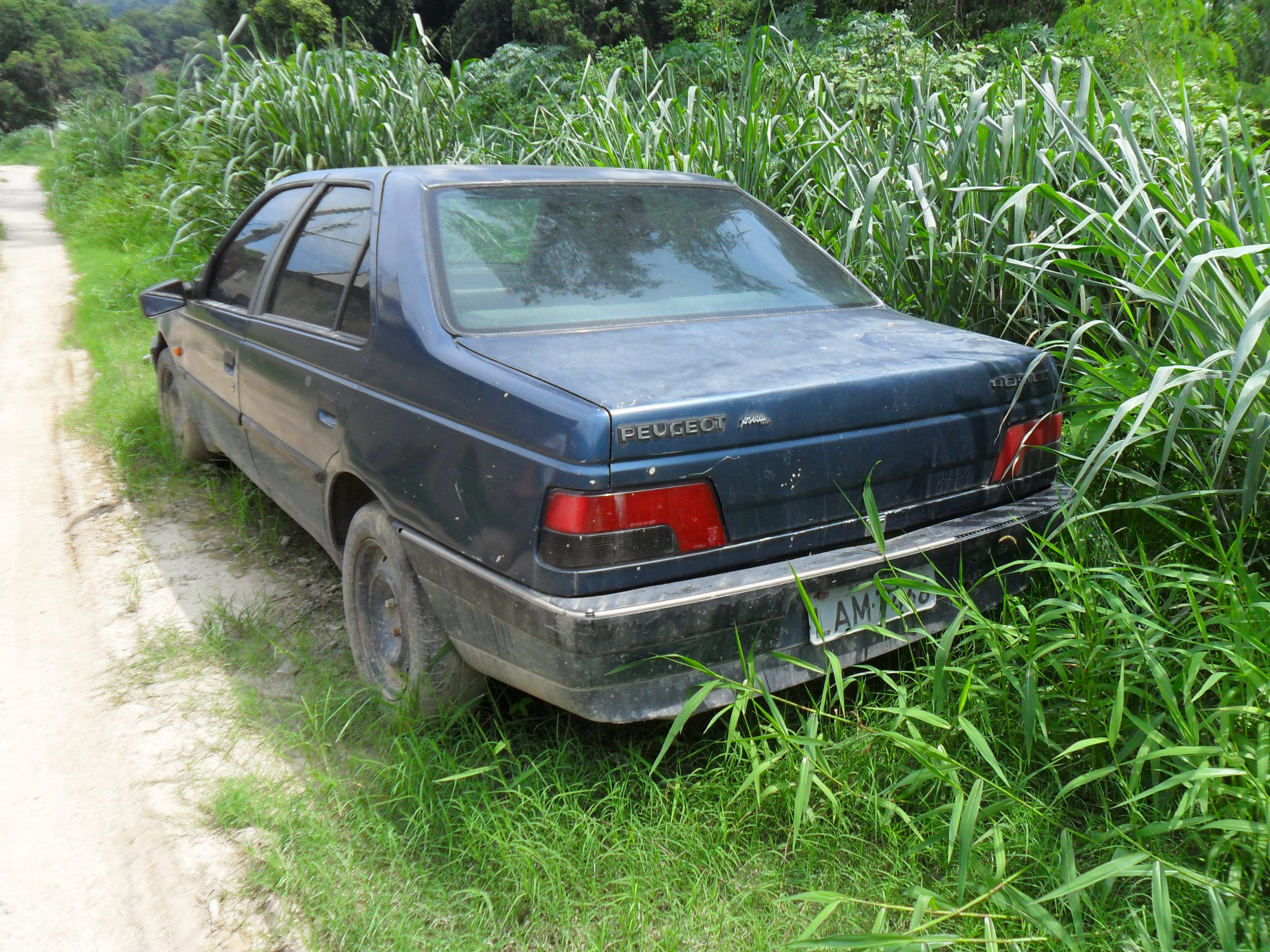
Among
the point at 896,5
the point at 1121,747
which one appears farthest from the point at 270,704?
the point at 896,5

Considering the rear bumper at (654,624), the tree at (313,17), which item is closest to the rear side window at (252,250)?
the rear bumper at (654,624)

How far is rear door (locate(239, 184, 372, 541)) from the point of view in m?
3.05

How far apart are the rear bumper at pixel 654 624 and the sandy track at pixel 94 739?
0.80 m

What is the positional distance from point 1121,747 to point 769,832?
0.83 m

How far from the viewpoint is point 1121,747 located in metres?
2.39

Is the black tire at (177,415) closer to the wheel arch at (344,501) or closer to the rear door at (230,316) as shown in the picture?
the rear door at (230,316)

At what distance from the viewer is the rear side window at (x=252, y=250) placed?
3852 mm

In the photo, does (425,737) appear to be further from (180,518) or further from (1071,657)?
(180,518)

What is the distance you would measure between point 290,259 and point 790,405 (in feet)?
7.00

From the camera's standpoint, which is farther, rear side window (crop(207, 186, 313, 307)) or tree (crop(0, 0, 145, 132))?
tree (crop(0, 0, 145, 132))

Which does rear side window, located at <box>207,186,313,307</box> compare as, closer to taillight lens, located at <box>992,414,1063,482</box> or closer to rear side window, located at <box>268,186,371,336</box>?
rear side window, located at <box>268,186,371,336</box>

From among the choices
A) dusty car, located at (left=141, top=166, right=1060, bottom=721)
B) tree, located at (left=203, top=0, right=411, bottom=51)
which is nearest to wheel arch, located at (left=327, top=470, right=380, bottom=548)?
dusty car, located at (left=141, top=166, right=1060, bottom=721)

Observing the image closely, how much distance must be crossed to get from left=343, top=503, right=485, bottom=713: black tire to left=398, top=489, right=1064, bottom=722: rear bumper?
9 centimetres

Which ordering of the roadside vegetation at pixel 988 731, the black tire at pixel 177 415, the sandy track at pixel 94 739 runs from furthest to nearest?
the black tire at pixel 177 415
the sandy track at pixel 94 739
the roadside vegetation at pixel 988 731
